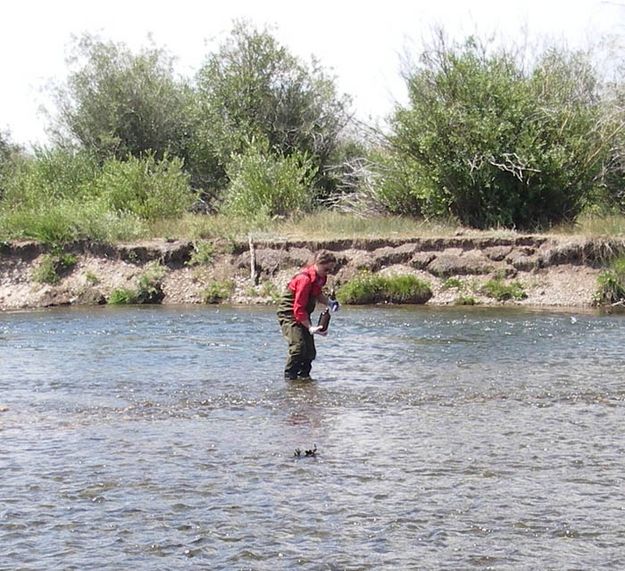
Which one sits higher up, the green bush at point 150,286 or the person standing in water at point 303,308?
the person standing in water at point 303,308

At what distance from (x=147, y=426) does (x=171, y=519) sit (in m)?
3.67

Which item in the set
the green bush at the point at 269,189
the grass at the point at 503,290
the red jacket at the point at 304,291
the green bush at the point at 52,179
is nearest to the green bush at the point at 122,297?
the green bush at the point at 269,189

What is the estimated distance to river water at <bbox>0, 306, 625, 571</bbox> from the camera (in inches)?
311

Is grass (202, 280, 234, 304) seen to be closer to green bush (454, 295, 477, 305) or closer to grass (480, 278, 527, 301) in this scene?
green bush (454, 295, 477, 305)

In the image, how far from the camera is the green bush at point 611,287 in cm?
2580

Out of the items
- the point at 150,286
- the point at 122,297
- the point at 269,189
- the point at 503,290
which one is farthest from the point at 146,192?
the point at 503,290

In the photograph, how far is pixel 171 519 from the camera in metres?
8.52

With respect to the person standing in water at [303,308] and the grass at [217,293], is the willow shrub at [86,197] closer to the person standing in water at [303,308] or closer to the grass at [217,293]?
the grass at [217,293]

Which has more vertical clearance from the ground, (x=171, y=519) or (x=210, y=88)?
(x=210, y=88)

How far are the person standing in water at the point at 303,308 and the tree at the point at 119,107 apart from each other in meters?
30.3

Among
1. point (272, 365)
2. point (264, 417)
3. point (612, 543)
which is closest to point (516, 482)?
point (612, 543)

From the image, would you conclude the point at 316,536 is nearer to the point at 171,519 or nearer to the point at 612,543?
the point at 171,519

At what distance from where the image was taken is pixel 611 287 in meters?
25.9

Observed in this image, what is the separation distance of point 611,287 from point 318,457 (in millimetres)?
16955
